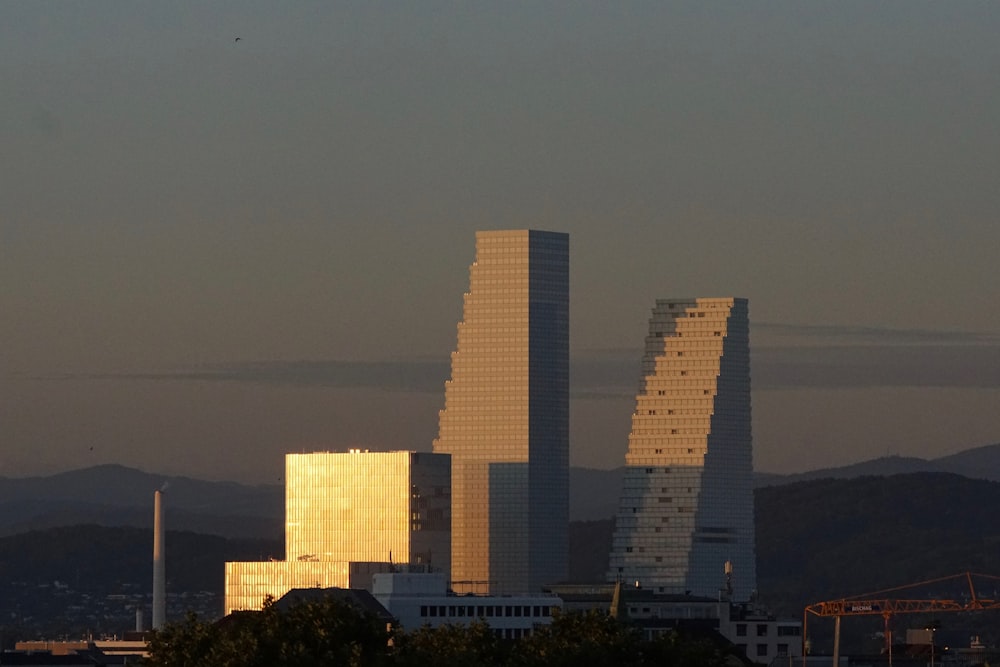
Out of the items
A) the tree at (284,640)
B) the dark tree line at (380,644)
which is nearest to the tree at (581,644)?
the dark tree line at (380,644)

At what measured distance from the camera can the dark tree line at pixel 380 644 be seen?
166 metres

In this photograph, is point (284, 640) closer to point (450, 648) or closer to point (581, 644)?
point (450, 648)

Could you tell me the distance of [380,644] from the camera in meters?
170

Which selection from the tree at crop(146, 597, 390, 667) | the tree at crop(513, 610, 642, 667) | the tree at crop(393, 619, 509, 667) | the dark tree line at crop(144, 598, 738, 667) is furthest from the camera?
→ the tree at crop(513, 610, 642, 667)

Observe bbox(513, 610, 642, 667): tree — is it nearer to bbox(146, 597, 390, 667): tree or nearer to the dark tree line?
the dark tree line

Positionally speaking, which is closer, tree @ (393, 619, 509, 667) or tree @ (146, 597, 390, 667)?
tree @ (146, 597, 390, 667)

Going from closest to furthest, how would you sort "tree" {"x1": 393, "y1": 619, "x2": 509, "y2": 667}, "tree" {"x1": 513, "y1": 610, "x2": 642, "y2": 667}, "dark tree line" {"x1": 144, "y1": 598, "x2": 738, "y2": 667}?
"tree" {"x1": 393, "y1": 619, "x2": 509, "y2": 667}
"dark tree line" {"x1": 144, "y1": 598, "x2": 738, "y2": 667}
"tree" {"x1": 513, "y1": 610, "x2": 642, "y2": 667}

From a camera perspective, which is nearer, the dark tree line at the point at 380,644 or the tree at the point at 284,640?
the tree at the point at 284,640

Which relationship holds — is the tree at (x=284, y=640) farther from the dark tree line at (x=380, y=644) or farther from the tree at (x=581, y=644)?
the tree at (x=581, y=644)

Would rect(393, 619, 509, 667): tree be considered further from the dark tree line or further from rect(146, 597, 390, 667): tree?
rect(146, 597, 390, 667): tree

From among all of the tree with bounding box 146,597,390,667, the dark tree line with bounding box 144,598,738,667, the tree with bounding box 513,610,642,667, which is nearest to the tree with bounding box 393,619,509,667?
the dark tree line with bounding box 144,598,738,667

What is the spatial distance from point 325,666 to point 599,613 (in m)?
21.1

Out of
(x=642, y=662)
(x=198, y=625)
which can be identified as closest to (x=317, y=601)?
(x=198, y=625)

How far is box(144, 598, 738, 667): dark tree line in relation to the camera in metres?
166
